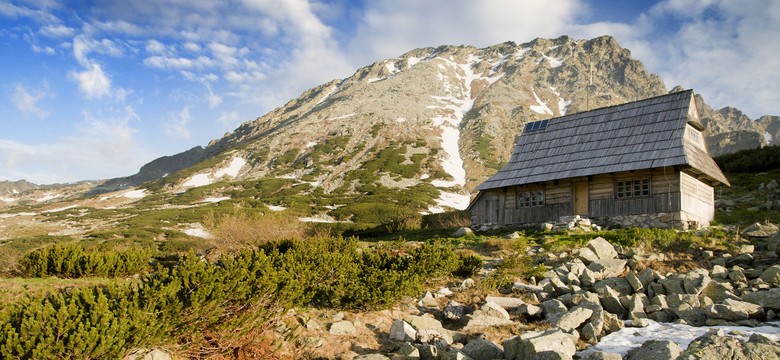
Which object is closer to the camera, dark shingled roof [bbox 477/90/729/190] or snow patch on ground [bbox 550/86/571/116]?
dark shingled roof [bbox 477/90/729/190]

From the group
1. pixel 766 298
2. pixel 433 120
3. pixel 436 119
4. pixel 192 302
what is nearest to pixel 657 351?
pixel 766 298

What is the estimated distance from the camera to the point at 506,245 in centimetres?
1800

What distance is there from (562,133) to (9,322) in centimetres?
2669

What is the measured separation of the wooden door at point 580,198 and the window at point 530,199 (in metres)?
1.78

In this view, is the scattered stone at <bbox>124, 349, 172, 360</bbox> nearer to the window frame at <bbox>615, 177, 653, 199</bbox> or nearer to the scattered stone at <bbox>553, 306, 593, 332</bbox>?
the scattered stone at <bbox>553, 306, 593, 332</bbox>

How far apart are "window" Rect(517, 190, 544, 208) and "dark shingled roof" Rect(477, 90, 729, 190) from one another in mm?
1014

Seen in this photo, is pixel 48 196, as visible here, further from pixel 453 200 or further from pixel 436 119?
pixel 453 200

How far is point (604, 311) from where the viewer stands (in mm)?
10359

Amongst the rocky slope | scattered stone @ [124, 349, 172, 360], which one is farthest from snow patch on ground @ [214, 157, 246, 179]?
scattered stone @ [124, 349, 172, 360]

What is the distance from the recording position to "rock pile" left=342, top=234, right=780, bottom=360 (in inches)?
308

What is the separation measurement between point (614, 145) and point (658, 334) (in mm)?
17614

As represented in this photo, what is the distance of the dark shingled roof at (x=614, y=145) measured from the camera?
23625 millimetres

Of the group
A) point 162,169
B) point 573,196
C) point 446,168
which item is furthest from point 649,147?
point 162,169

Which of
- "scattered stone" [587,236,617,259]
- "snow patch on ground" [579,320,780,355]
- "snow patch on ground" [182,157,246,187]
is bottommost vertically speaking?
"snow patch on ground" [579,320,780,355]
